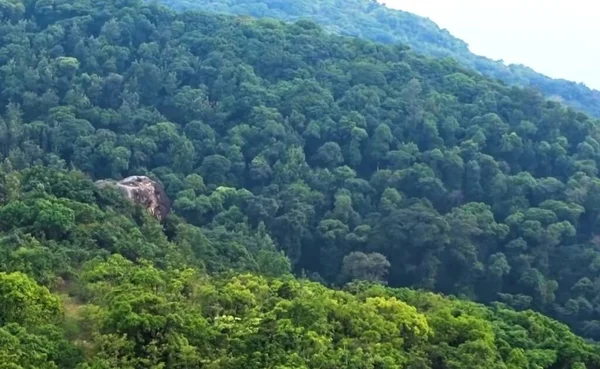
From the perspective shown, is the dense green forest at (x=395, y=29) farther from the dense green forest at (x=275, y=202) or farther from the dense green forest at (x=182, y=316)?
the dense green forest at (x=182, y=316)

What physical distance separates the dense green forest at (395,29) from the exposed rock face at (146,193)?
39.3 metres

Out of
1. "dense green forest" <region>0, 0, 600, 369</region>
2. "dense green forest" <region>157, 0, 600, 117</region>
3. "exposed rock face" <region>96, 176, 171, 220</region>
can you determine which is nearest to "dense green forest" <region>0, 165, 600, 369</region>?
"dense green forest" <region>0, 0, 600, 369</region>

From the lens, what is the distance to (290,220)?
30.7 meters

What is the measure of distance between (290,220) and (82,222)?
10.6 metres

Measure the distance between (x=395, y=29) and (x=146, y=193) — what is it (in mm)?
51132

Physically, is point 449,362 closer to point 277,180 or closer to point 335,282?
point 335,282

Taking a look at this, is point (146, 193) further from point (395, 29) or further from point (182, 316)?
point (395, 29)

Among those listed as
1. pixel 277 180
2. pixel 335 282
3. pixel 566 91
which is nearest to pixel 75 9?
pixel 277 180

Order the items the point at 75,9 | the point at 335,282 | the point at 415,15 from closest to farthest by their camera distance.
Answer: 1. the point at 335,282
2. the point at 75,9
3. the point at 415,15

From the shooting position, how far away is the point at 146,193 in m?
27.2

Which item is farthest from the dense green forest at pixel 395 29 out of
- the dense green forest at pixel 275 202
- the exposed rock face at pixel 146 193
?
the exposed rock face at pixel 146 193

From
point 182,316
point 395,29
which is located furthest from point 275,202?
point 395,29

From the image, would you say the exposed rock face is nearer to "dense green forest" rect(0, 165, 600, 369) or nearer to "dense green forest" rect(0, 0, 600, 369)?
"dense green forest" rect(0, 0, 600, 369)

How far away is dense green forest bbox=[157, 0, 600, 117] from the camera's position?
67.7 meters
